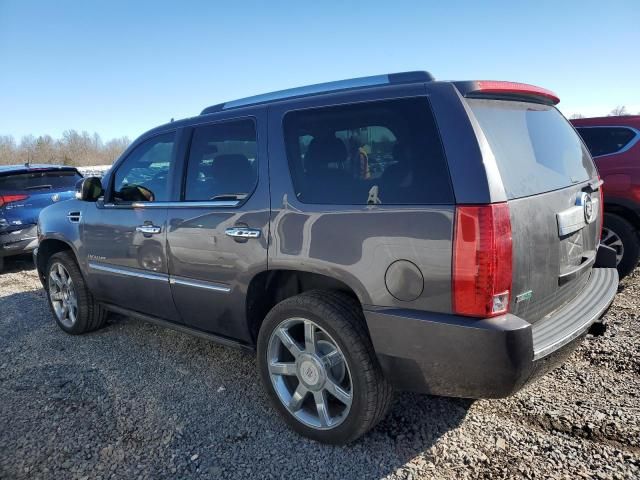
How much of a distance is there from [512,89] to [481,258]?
3.26ft

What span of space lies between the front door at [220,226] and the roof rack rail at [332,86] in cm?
17

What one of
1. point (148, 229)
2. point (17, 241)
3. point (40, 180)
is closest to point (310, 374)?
point (148, 229)

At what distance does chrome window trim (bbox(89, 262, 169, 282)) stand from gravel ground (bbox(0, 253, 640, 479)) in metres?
0.74

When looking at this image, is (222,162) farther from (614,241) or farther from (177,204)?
(614,241)

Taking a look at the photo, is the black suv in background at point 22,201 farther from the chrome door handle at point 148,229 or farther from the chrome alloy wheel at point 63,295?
the chrome door handle at point 148,229

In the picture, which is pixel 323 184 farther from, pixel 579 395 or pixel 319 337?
pixel 579 395

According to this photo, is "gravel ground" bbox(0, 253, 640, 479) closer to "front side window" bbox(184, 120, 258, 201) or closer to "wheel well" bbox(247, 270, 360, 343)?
"wheel well" bbox(247, 270, 360, 343)

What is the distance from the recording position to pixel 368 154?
2271mm

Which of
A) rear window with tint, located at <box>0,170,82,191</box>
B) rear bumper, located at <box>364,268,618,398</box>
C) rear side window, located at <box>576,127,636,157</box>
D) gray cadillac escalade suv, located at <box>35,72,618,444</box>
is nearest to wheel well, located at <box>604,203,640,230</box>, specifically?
rear side window, located at <box>576,127,636,157</box>

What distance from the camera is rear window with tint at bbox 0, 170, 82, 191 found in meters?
6.79

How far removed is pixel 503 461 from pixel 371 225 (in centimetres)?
138

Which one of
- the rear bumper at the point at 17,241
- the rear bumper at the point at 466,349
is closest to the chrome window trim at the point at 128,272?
the rear bumper at the point at 466,349

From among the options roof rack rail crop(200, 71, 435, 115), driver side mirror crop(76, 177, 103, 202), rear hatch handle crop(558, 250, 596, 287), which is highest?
roof rack rail crop(200, 71, 435, 115)

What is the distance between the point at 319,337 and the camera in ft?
8.33
